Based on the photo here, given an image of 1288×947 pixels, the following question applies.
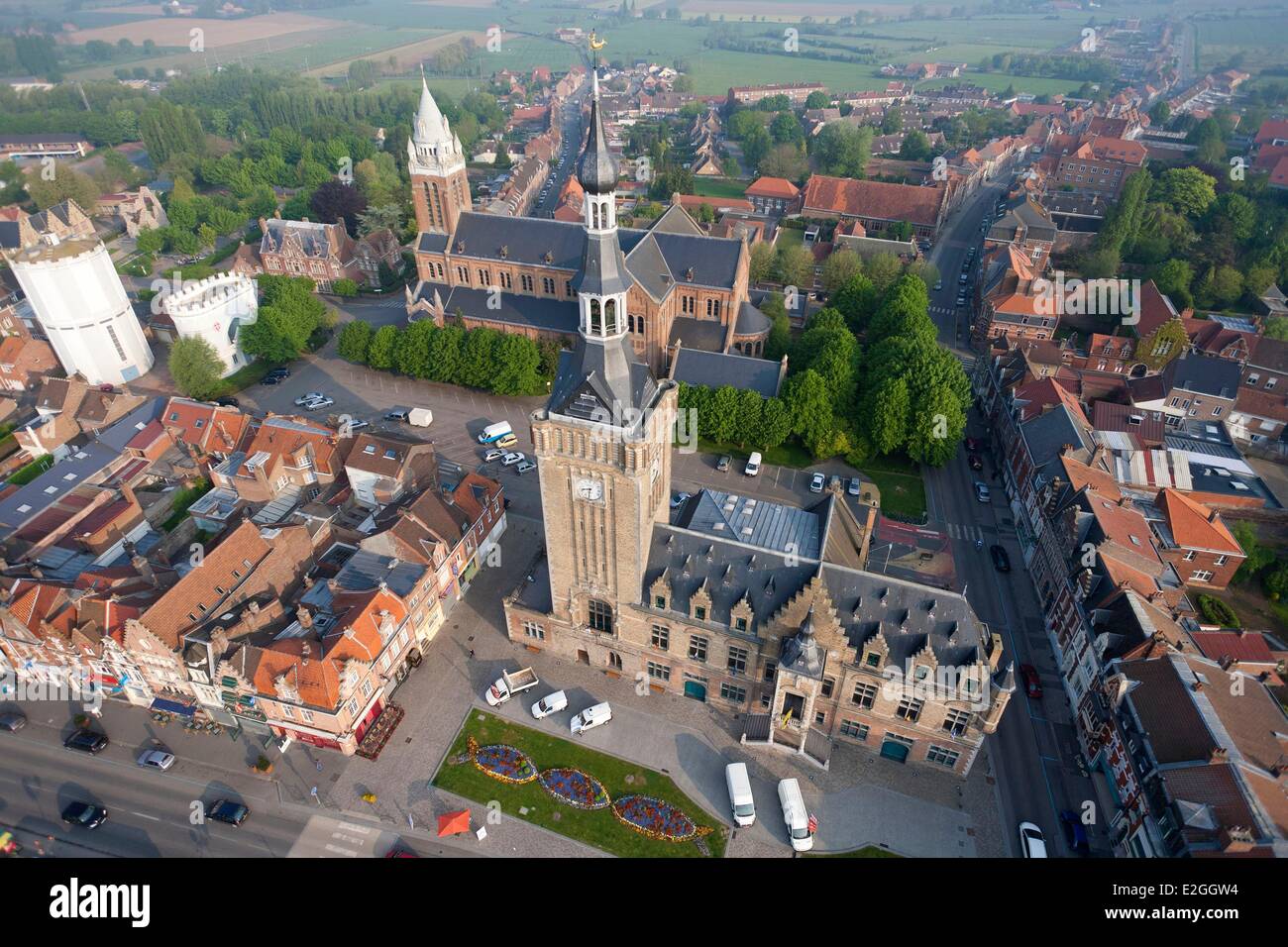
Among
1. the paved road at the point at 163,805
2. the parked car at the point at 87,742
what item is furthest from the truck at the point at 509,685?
the parked car at the point at 87,742

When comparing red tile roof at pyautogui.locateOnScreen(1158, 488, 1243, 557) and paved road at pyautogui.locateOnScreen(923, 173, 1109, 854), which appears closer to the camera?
paved road at pyautogui.locateOnScreen(923, 173, 1109, 854)

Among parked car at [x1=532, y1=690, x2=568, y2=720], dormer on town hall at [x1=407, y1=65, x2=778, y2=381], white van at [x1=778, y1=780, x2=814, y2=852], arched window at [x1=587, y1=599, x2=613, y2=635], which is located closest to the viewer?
white van at [x1=778, y1=780, x2=814, y2=852]

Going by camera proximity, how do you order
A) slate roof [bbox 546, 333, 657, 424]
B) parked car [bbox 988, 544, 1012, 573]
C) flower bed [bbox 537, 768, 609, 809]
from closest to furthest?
slate roof [bbox 546, 333, 657, 424] < flower bed [bbox 537, 768, 609, 809] < parked car [bbox 988, 544, 1012, 573]

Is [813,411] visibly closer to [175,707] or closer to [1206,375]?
[1206,375]

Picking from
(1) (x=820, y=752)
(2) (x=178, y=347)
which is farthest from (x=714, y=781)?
(2) (x=178, y=347)

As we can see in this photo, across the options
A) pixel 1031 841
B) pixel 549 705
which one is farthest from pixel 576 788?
pixel 1031 841

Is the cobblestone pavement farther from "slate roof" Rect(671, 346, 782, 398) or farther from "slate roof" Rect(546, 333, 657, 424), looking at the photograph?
"slate roof" Rect(671, 346, 782, 398)

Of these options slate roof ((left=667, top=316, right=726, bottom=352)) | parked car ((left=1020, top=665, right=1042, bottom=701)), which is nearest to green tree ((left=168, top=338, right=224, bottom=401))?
slate roof ((left=667, top=316, right=726, bottom=352))
